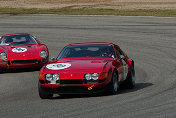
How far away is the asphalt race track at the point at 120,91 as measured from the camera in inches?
328

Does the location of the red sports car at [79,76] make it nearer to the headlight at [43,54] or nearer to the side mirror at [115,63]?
the side mirror at [115,63]

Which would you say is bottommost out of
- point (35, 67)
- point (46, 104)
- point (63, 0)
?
point (63, 0)

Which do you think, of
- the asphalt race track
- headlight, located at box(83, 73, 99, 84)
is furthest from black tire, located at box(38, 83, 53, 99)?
headlight, located at box(83, 73, 99, 84)

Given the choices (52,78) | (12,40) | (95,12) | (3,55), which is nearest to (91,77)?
(52,78)

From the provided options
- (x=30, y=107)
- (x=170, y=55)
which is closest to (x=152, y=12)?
(x=170, y=55)

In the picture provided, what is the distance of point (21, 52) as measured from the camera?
624 inches

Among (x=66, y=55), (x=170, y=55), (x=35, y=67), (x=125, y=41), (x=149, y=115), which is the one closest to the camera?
(x=149, y=115)

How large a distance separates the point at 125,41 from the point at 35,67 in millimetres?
9700

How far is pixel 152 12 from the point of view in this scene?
3938 centimetres

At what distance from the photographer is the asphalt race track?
8320mm

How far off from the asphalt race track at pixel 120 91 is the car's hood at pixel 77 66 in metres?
0.53

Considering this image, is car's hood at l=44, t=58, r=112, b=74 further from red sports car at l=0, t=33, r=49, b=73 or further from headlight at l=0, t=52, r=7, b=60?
headlight at l=0, t=52, r=7, b=60

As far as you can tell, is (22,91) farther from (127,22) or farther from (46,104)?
(127,22)

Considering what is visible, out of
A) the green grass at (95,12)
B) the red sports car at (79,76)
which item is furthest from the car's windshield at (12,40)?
the green grass at (95,12)
